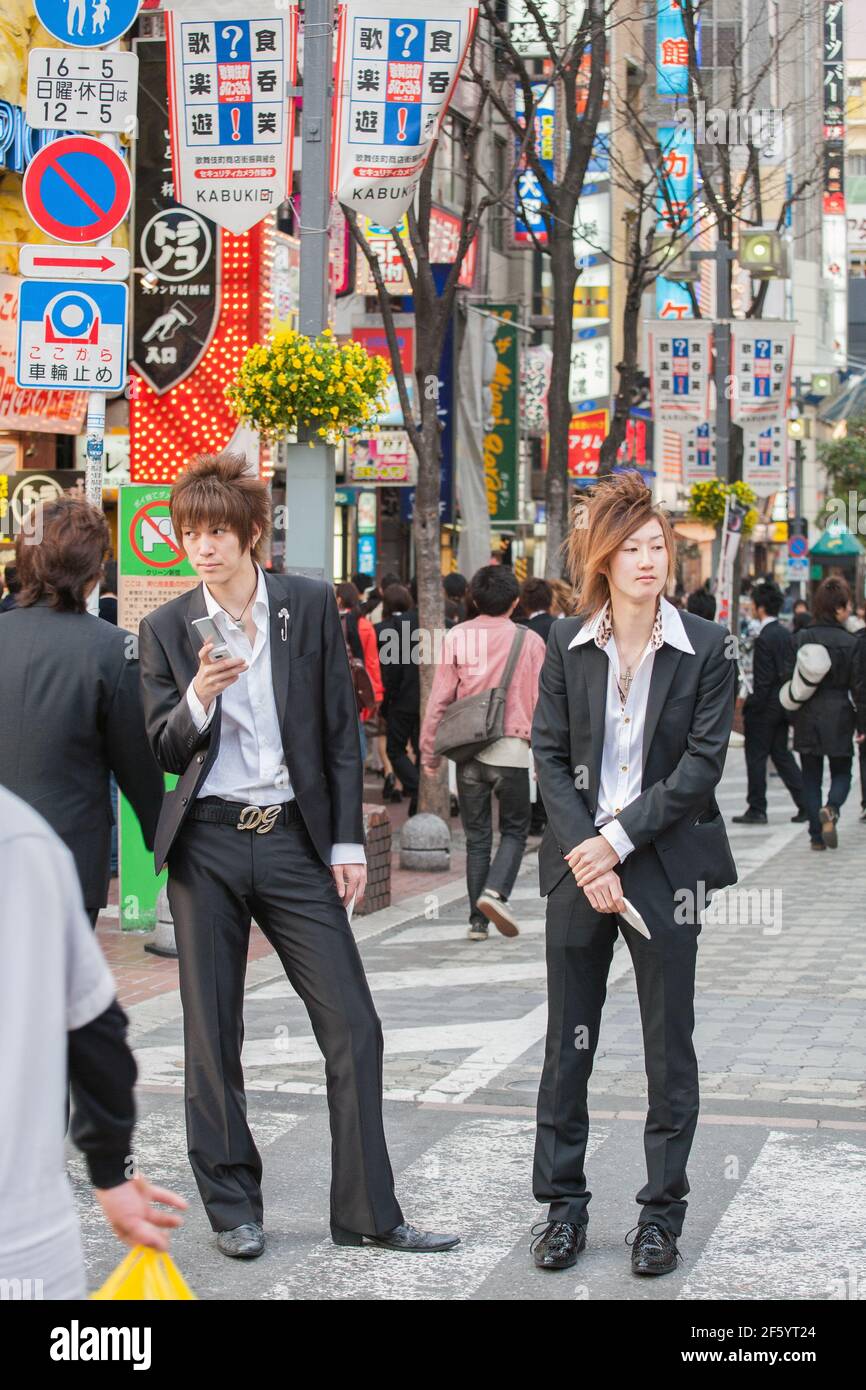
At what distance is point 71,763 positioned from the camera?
541cm

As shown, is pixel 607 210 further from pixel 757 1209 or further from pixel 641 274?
pixel 757 1209

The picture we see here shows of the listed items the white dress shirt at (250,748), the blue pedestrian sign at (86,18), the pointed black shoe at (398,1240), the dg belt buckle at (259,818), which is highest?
the blue pedestrian sign at (86,18)

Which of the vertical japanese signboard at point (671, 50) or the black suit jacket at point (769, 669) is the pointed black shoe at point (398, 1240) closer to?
the black suit jacket at point (769, 669)

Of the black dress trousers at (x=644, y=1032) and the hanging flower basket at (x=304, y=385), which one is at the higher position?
the hanging flower basket at (x=304, y=385)

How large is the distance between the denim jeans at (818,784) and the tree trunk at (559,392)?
377 centimetres

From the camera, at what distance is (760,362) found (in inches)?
1038

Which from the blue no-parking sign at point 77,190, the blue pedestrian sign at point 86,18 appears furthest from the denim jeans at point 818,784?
the blue pedestrian sign at point 86,18

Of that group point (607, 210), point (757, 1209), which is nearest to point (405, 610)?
point (757, 1209)

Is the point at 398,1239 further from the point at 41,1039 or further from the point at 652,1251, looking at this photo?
the point at 41,1039

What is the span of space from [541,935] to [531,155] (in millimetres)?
8697

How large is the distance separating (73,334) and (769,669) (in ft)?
26.5

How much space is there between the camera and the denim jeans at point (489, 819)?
1027 cm

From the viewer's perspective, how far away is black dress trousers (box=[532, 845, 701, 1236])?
5074 mm

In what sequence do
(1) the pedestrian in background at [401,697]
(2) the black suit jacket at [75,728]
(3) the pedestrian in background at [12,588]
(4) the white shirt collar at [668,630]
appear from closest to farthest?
(4) the white shirt collar at [668,630] < (2) the black suit jacket at [75,728] < (3) the pedestrian in background at [12,588] < (1) the pedestrian in background at [401,697]
